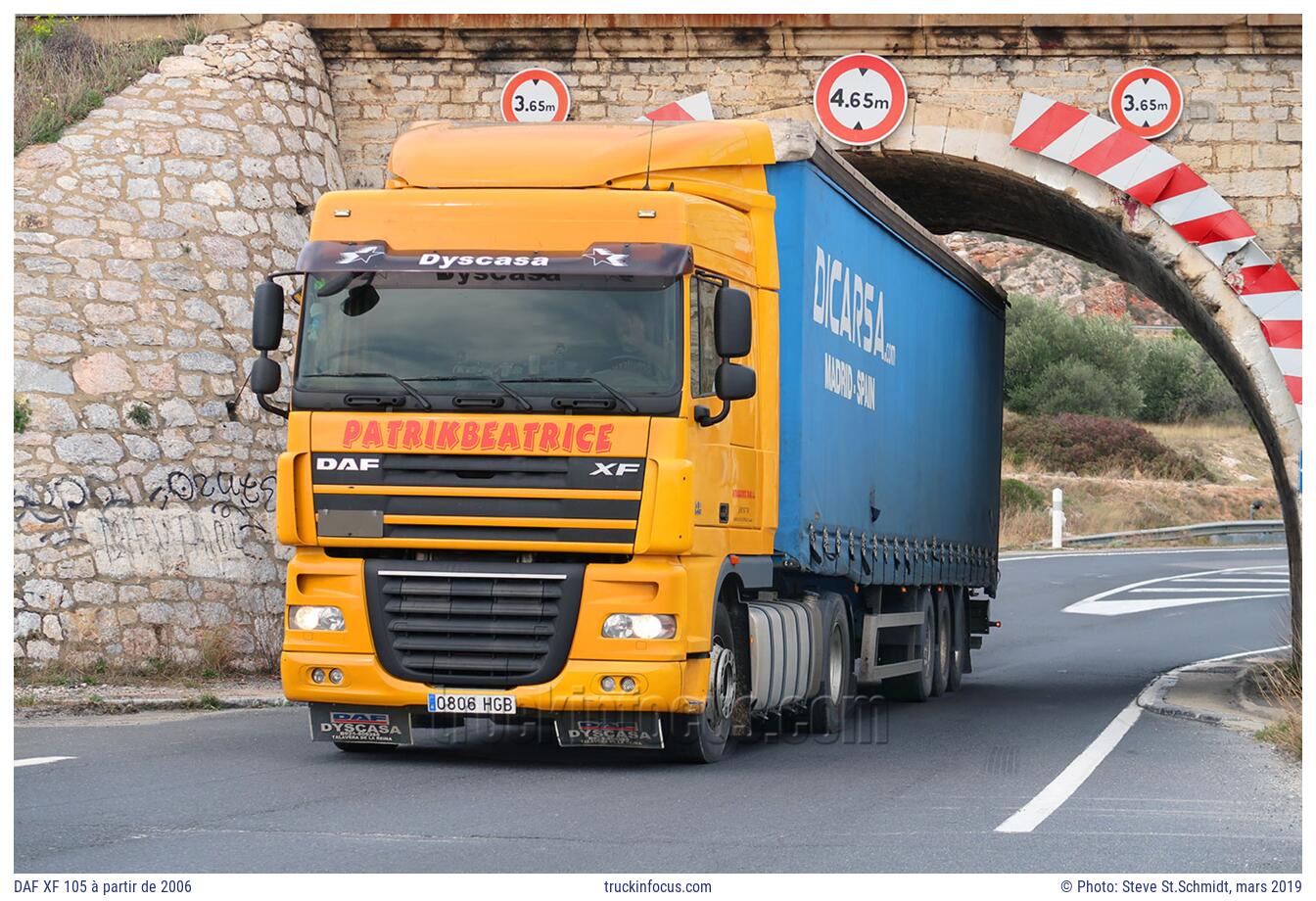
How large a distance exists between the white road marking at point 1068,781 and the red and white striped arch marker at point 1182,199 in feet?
12.4

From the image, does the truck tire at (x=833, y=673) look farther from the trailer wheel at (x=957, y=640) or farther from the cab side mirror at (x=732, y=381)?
the trailer wheel at (x=957, y=640)

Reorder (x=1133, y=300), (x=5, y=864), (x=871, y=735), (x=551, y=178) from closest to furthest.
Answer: (x=5, y=864) → (x=551, y=178) → (x=871, y=735) → (x=1133, y=300)

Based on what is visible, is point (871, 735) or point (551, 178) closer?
point (551, 178)

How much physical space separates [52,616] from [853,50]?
8754 mm

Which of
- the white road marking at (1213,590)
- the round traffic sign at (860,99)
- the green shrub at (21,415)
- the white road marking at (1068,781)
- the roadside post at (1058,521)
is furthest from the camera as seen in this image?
the roadside post at (1058,521)

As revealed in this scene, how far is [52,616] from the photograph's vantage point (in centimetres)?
1438

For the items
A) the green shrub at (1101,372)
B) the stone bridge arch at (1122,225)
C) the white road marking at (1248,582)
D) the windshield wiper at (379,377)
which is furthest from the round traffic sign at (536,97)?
the green shrub at (1101,372)

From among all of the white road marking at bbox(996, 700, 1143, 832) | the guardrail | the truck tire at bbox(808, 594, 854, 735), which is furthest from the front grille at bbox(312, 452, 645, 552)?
the guardrail

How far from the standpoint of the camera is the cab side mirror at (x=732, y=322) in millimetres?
10008

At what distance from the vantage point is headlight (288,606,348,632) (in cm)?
1025

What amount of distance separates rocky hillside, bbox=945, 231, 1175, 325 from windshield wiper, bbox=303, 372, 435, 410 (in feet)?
256

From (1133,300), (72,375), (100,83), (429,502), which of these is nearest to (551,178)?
(429,502)

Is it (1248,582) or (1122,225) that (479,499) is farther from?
(1248,582)

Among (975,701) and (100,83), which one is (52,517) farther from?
(975,701)
